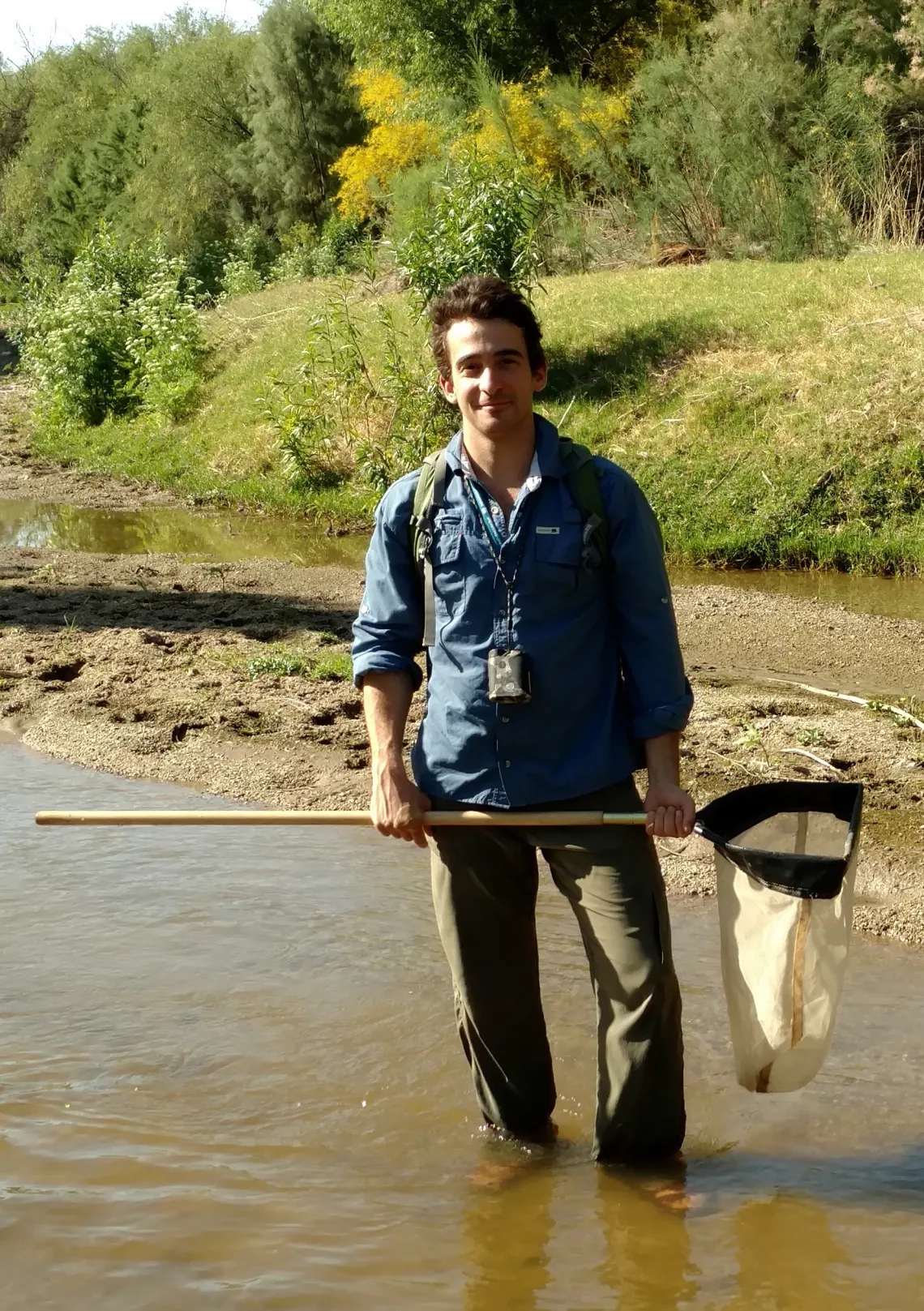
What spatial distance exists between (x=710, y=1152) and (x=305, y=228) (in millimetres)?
32608

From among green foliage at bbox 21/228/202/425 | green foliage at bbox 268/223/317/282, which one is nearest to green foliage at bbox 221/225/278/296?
green foliage at bbox 268/223/317/282

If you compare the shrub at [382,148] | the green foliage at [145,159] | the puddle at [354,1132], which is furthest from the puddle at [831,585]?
the green foliage at [145,159]

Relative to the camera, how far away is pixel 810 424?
11.9m

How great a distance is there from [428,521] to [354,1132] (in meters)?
1.74

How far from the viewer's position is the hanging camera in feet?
9.87

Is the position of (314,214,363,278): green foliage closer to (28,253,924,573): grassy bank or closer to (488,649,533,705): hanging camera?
(28,253,924,573): grassy bank

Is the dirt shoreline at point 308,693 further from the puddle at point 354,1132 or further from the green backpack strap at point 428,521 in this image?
the green backpack strap at point 428,521

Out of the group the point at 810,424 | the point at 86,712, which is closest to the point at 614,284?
the point at 810,424

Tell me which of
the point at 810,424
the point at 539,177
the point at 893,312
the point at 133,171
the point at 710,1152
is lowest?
the point at 710,1152

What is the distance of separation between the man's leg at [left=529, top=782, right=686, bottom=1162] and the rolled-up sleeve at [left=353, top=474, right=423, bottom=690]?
0.50 metres

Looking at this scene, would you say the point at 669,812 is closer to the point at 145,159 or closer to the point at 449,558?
the point at 449,558

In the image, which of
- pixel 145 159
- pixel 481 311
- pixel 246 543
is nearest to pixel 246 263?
pixel 246 543

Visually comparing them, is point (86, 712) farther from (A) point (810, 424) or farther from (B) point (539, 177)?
(B) point (539, 177)

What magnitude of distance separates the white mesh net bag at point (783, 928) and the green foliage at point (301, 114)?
3683cm
